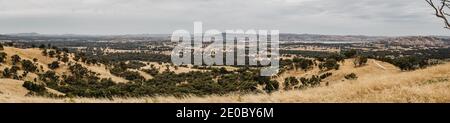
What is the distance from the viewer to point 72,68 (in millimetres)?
108875

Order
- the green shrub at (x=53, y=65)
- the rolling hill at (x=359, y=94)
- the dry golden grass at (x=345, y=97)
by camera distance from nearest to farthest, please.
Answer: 1. the dry golden grass at (x=345, y=97)
2. the rolling hill at (x=359, y=94)
3. the green shrub at (x=53, y=65)

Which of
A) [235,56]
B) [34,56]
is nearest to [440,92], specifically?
[34,56]

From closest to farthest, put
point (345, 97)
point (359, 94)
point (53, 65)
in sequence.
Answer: point (345, 97) < point (359, 94) < point (53, 65)

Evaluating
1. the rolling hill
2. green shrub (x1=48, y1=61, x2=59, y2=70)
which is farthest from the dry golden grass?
green shrub (x1=48, y1=61, x2=59, y2=70)

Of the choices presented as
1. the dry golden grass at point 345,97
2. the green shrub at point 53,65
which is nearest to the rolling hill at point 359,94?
the dry golden grass at point 345,97

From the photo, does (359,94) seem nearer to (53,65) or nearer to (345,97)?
(345,97)

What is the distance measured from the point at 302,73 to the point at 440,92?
81630mm

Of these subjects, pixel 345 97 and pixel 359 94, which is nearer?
pixel 345 97

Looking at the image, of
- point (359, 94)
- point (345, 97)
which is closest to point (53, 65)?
point (359, 94)

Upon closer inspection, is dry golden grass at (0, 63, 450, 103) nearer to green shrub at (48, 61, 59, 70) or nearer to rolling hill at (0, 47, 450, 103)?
rolling hill at (0, 47, 450, 103)

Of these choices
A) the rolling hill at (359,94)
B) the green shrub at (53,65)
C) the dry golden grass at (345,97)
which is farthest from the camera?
the green shrub at (53,65)

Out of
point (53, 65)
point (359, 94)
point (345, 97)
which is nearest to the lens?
point (345, 97)

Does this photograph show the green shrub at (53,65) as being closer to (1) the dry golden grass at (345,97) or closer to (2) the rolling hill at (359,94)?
(2) the rolling hill at (359,94)
